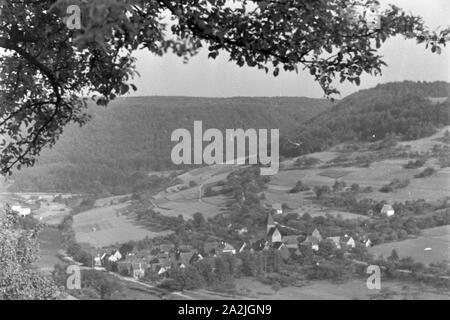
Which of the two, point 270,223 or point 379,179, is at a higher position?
point 379,179

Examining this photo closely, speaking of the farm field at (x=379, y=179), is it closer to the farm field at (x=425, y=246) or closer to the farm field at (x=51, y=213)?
the farm field at (x=425, y=246)

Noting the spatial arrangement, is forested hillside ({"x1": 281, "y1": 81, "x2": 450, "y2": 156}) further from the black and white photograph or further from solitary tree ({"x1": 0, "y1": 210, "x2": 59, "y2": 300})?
solitary tree ({"x1": 0, "y1": 210, "x2": 59, "y2": 300})

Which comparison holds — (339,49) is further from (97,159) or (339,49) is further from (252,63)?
(97,159)

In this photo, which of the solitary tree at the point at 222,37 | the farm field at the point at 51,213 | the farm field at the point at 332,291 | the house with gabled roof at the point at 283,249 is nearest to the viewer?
the solitary tree at the point at 222,37

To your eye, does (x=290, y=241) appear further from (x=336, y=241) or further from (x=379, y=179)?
(x=379, y=179)

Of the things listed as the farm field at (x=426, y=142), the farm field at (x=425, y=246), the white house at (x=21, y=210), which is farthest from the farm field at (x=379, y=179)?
the white house at (x=21, y=210)

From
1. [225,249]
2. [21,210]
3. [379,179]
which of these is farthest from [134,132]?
[379,179]
